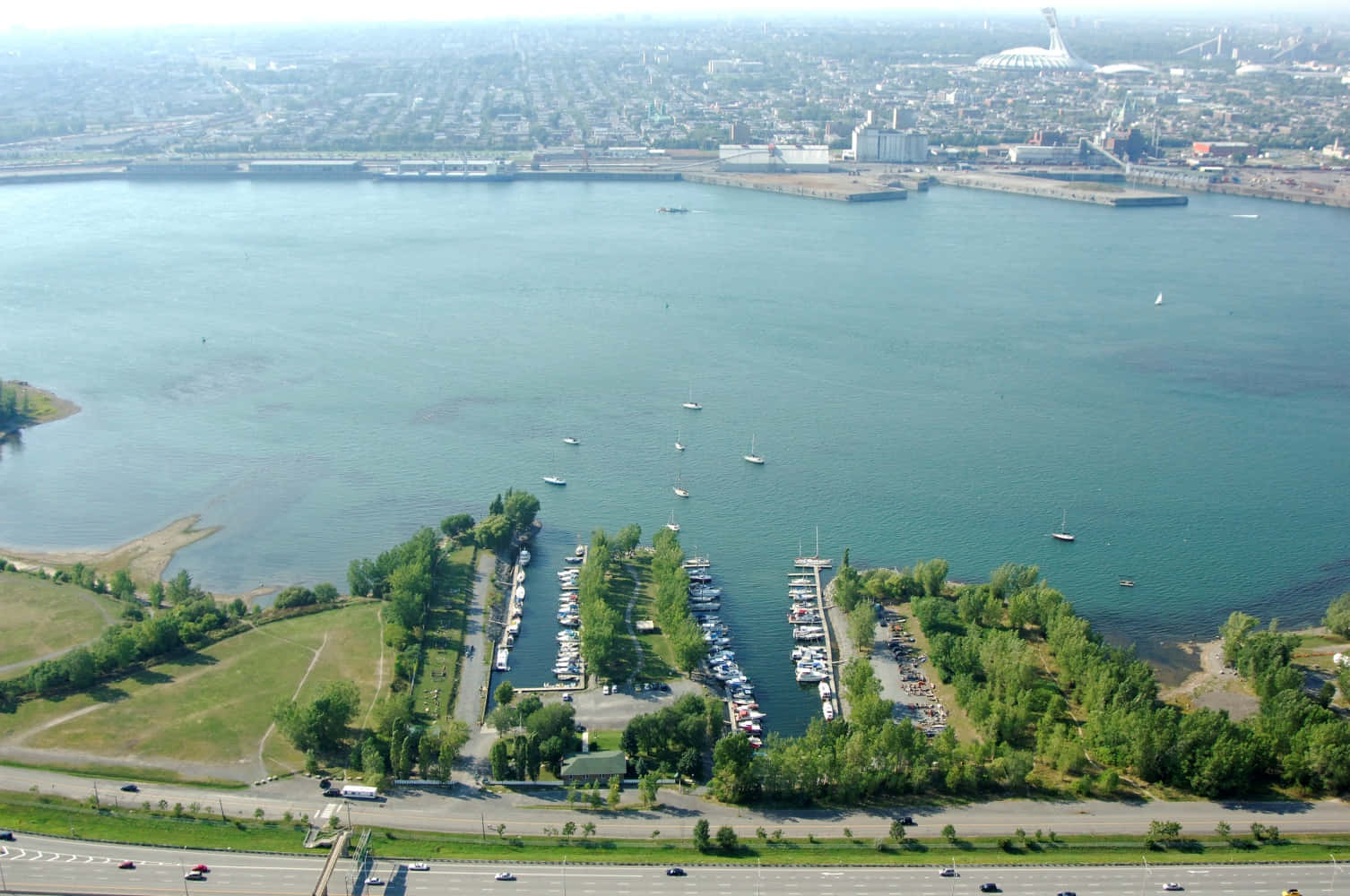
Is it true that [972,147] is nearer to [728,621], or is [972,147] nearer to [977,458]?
[977,458]

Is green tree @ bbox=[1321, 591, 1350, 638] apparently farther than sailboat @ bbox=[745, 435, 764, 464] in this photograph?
No

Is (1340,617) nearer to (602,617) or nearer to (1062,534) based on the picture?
(1062,534)

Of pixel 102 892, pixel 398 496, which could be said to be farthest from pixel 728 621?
pixel 102 892

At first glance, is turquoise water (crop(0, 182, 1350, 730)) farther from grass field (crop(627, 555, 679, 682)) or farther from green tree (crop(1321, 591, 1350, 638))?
grass field (crop(627, 555, 679, 682))

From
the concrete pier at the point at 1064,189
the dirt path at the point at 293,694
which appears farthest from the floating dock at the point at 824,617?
the concrete pier at the point at 1064,189

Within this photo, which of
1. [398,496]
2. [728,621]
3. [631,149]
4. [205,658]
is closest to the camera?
[205,658]

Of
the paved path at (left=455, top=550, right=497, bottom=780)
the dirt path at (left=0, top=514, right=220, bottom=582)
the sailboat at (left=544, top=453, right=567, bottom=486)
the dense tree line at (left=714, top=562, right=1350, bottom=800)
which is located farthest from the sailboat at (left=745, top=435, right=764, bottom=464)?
the dirt path at (left=0, top=514, right=220, bottom=582)

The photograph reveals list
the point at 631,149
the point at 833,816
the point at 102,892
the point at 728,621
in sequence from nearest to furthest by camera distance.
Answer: the point at 102,892 < the point at 833,816 < the point at 728,621 < the point at 631,149
